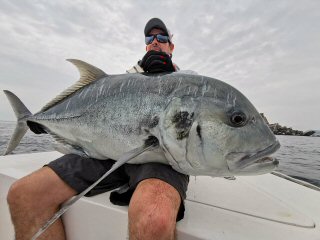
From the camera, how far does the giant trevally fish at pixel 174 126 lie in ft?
5.10

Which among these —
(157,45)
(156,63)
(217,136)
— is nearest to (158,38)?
(157,45)

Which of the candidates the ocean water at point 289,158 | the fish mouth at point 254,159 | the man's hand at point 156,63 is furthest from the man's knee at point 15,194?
the fish mouth at point 254,159

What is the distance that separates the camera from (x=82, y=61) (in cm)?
236

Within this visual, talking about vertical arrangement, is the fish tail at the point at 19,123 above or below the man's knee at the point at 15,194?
above

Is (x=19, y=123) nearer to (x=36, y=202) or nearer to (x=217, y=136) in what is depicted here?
(x=36, y=202)

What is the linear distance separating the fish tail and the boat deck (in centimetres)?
24

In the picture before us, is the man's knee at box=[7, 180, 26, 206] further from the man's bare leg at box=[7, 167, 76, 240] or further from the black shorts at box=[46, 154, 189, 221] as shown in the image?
the black shorts at box=[46, 154, 189, 221]

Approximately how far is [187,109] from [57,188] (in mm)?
1105

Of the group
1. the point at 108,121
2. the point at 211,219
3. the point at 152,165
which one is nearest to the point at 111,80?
the point at 108,121

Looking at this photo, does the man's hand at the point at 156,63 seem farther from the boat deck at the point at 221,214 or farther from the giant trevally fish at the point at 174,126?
the boat deck at the point at 221,214

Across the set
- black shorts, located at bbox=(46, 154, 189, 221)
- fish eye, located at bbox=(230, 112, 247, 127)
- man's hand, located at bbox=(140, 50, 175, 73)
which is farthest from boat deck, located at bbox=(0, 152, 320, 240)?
Answer: man's hand, located at bbox=(140, 50, 175, 73)

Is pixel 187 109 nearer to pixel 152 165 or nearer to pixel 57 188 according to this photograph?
pixel 152 165

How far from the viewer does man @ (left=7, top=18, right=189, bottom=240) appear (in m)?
1.47

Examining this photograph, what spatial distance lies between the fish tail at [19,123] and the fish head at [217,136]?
1774 mm
